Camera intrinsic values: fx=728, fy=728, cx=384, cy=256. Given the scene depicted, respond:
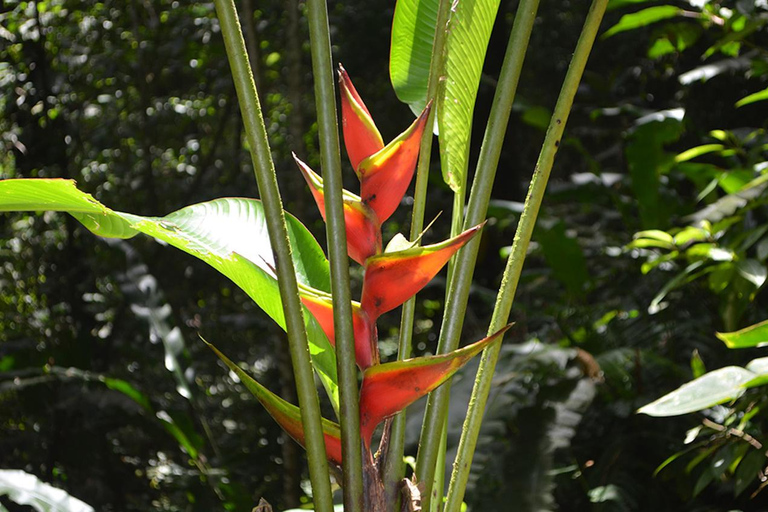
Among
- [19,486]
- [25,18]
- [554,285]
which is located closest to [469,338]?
[554,285]

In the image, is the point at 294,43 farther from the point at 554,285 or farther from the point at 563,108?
the point at 563,108

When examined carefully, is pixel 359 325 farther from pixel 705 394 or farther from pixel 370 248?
pixel 705 394

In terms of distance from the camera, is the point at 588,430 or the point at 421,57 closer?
the point at 421,57

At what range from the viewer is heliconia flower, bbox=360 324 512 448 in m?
0.43

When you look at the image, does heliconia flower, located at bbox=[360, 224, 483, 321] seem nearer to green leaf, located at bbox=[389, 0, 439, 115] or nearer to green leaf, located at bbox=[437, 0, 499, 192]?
green leaf, located at bbox=[437, 0, 499, 192]

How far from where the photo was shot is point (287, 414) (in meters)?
0.46

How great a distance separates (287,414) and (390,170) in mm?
168

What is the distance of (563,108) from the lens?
506 millimetres

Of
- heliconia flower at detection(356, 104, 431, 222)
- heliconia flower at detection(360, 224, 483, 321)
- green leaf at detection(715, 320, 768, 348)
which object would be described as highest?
heliconia flower at detection(356, 104, 431, 222)

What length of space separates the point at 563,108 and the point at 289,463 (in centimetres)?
130

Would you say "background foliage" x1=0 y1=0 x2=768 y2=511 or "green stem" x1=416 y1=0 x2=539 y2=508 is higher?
"green stem" x1=416 y1=0 x2=539 y2=508

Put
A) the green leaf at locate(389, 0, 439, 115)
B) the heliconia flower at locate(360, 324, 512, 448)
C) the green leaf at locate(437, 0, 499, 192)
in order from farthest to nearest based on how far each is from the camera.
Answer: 1. the green leaf at locate(389, 0, 439, 115)
2. the green leaf at locate(437, 0, 499, 192)
3. the heliconia flower at locate(360, 324, 512, 448)

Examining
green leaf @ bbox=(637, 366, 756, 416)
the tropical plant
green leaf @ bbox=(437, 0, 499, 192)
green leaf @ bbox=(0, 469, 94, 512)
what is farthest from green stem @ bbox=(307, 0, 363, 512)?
green leaf @ bbox=(0, 469, 94, 512)

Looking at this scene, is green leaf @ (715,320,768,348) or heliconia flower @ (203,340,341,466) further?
green leaf @ (715,320,768,348)
